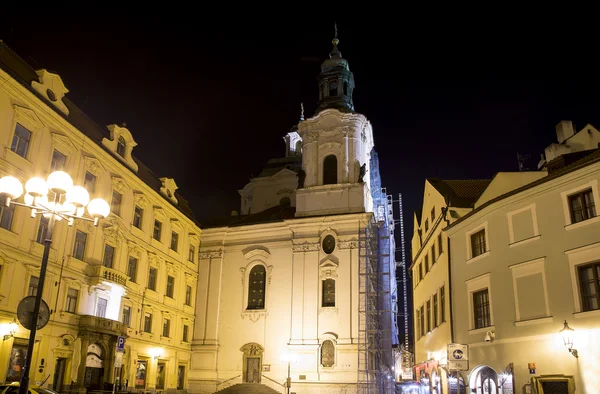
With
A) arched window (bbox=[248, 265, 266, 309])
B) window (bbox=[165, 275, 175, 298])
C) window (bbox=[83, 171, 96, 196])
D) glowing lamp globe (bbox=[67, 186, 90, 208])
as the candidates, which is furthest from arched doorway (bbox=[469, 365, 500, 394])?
window (bbox=[165, 275, 175, 298])

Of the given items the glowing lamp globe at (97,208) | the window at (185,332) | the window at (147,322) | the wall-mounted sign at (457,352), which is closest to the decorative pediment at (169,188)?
the window at (147,322)

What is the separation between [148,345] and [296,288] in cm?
994

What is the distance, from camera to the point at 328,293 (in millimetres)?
35312

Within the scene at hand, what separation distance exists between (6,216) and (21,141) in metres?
3.39

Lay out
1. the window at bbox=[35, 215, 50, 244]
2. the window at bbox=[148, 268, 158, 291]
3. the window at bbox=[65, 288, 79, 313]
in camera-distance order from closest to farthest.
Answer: the window at bbox=[35, 215, 50, 244], the window at bbox=[65, 288, 79, 313], the window at bbox=[148, 268, 158, 291]

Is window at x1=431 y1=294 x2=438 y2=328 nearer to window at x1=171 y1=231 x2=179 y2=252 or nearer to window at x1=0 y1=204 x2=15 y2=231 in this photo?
window at x1=171 y1=231 x2=179 y2=252

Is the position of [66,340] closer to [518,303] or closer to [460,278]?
[460,278]

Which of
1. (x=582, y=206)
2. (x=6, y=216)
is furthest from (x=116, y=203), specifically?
(x=582, y=206)

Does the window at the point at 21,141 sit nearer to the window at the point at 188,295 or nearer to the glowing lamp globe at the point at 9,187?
the glowing lamp globe at the point at 9,187

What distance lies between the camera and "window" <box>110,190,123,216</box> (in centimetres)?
2927

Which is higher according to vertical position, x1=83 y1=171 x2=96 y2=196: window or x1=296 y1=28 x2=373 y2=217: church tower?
x1=296 y1=28 x2=373 y2=217: church tower

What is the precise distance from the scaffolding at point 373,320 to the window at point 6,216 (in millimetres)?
20311

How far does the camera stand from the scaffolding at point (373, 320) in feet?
107

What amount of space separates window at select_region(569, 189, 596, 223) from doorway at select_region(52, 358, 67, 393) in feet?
70.9
